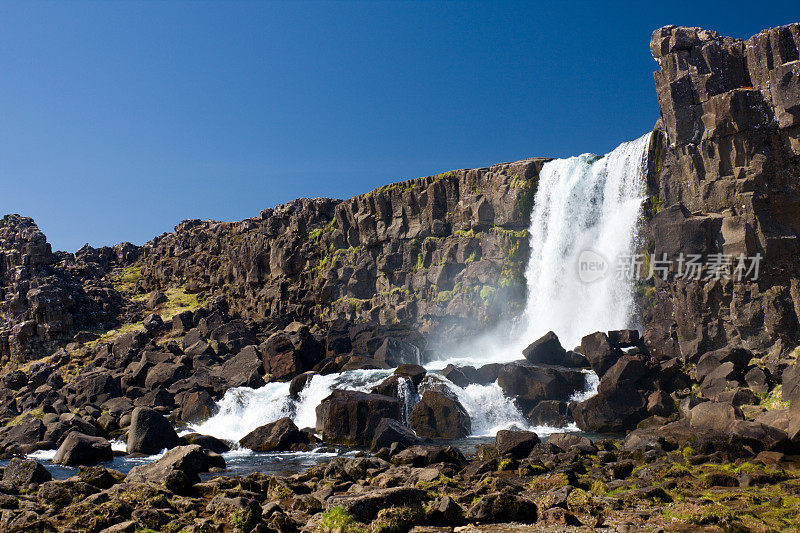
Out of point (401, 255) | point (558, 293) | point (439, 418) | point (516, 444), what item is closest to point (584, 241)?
point (558, 293)

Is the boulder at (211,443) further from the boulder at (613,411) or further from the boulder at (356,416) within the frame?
the boulder at (613,411)

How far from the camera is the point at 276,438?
96.6 ft

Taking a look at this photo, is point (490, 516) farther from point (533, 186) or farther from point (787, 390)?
point (533, 186)

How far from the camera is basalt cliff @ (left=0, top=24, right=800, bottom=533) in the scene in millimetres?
15375

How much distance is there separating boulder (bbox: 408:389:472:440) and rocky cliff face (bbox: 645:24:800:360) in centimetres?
1402

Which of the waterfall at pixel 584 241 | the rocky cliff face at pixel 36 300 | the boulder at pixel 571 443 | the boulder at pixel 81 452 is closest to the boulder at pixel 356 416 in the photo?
the boulder at pixel 571 443

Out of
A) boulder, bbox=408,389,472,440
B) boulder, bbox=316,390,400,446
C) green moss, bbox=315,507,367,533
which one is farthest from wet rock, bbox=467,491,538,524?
boulder, bbox=408,389,472,440

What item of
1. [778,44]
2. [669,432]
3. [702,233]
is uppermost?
[778,44]

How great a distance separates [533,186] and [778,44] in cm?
2443

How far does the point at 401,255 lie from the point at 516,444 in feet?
151

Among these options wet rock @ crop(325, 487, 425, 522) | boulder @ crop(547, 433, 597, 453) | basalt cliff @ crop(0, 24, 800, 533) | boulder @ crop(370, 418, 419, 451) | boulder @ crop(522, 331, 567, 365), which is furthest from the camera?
boulder @ crop(522, 331, 567, 365)

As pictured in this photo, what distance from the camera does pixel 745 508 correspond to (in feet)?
46.2

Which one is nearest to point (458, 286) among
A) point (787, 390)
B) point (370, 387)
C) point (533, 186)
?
point (533, 186)

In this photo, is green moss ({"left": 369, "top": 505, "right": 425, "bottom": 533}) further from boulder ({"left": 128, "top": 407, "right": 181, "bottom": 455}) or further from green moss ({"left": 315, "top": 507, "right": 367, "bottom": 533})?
boulder ({"left": 128, "top": 407, "right": 181, "bottom": 455})
